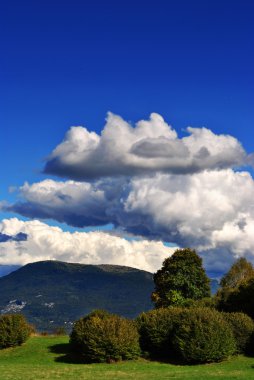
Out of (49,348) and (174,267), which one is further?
(174,267)

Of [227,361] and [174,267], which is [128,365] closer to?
[227,361]

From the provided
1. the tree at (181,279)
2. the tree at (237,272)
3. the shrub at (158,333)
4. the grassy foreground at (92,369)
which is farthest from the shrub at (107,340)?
the tree at (237,272)

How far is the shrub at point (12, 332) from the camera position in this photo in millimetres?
61156

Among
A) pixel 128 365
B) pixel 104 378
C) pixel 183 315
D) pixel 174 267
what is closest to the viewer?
pixel 104 378

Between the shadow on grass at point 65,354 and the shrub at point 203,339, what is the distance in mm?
9917

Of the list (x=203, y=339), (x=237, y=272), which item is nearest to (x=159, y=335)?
(x=203, y=339)

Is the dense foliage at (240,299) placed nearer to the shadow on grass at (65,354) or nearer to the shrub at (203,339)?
the shrub at (203,339)

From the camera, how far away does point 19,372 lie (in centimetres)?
4488

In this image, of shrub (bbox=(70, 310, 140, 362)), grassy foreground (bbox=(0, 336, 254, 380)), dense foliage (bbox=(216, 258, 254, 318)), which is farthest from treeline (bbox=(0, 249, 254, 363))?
dense foliage (bbox=(216, 258, 254, 318))

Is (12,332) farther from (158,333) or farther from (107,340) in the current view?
(158,333)

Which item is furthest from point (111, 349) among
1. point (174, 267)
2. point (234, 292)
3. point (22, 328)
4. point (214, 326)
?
point (174, 267)

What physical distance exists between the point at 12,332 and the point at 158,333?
17.1 meters

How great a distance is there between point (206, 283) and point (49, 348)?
1853 inches

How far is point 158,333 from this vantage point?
55312mm
